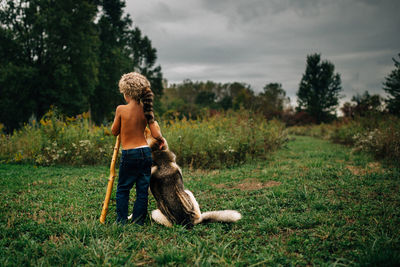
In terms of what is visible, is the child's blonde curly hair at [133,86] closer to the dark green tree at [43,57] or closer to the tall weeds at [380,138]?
the tall weeds at [380,138]

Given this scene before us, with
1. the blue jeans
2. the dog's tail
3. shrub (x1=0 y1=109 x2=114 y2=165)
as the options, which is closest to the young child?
the blue jeans

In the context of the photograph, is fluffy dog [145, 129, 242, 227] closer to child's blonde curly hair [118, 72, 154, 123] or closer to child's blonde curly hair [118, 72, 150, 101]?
child's blonde curly hair [118, 72, 154, 123]

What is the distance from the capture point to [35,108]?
23.3 m

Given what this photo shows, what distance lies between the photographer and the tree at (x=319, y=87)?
4559 cm

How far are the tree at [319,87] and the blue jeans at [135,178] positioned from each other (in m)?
45.9

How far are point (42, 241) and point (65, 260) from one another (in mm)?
826

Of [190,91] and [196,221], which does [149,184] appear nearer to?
[196,221]

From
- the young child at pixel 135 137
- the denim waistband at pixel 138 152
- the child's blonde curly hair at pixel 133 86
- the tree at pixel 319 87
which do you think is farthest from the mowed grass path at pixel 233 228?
the tree at pixel 319 87

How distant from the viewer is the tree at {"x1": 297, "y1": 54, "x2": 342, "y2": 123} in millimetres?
45594

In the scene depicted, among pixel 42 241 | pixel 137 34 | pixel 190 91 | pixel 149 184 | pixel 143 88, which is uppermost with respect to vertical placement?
pixel 137 34

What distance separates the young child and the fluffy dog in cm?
11

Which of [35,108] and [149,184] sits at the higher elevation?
[35,108]

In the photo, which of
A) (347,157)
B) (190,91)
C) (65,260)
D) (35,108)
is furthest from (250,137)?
(190,91)

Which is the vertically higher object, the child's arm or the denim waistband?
the child's arm
